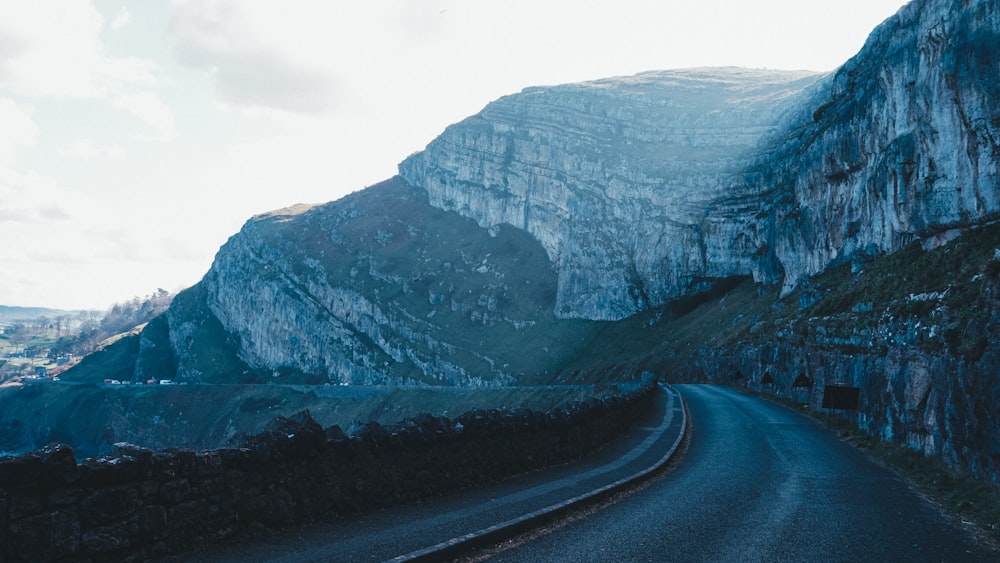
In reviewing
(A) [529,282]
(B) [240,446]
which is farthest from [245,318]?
(B) [240,446]

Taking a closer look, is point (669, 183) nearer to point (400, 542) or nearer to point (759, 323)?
point (759, 323)

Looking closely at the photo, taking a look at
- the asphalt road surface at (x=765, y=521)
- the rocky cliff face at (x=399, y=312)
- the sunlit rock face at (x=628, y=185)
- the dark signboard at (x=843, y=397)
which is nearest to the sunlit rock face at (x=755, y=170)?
the sunlit rock face at (x=628, y=185)

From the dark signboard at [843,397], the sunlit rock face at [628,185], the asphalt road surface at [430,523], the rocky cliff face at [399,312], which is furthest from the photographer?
the rocky cliff face at [399,312]

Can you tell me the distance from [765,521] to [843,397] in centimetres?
1663

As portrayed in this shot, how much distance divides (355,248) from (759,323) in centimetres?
13314

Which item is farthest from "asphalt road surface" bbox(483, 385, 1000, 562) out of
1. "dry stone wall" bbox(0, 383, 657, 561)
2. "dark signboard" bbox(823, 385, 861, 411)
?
"dark signboard" bbox(823, 385, 861, 411)

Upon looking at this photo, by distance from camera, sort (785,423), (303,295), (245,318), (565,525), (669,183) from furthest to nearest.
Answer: (245,318), (303,295), (669,183), (785,423), (565,525)

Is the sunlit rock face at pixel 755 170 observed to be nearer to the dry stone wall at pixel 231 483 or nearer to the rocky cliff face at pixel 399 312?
the rocky cliff face at pixel 399 312

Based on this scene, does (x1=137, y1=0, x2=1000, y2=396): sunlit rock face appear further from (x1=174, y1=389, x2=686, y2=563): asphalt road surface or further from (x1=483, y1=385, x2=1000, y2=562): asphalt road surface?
(x1=174, y1=389, x2=686, y2=563): asphalt road surface

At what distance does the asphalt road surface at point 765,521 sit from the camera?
388 inches

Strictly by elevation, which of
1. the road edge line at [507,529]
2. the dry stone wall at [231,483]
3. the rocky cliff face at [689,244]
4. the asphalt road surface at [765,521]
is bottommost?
→ the asphalt road surface at [765,521]

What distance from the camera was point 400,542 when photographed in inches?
368

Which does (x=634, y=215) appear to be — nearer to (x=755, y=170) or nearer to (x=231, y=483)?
(x=755, y=170)

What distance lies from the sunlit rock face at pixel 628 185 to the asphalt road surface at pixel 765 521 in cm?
11118
